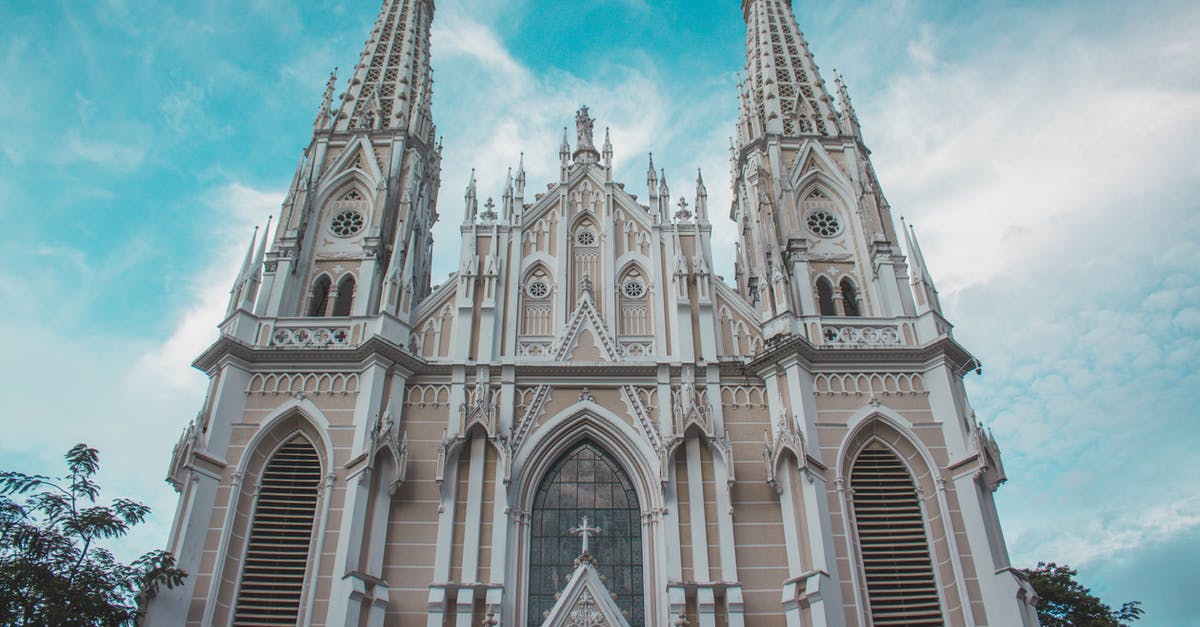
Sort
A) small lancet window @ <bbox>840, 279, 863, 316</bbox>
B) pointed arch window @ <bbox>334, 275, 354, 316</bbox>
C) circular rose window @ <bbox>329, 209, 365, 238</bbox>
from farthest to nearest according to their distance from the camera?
circular rose window @ <bbox>329, 209, 365, 238</bbox>
small lancet window @ <bbox>840, 279, 863, 316</bbox>
pointed arch window @ <bbox>334, 275, 354, 316</bbox>

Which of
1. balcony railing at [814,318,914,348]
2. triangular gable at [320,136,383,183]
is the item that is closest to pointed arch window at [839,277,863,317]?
Result: balcony railing at [814,318,914,348]

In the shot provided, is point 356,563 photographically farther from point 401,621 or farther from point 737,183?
point 737,183

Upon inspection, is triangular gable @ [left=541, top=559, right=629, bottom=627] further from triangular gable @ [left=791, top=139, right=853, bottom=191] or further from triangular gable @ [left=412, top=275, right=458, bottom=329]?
→ triangular gable @ [left=791, top=139, right=853, bottom=191]

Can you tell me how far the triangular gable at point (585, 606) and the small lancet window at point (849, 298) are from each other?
9.19 m

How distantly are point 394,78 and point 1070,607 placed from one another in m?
24.2

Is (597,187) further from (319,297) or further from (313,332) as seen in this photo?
(313,332)

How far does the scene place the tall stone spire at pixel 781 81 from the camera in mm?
24391

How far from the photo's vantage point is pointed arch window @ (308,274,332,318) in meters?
20.4

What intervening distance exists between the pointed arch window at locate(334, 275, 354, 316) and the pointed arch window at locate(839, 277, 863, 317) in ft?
38.4

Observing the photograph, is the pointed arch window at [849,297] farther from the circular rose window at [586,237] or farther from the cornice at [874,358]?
the circular rose window at [586,237]

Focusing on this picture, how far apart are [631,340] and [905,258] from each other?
7047 mm

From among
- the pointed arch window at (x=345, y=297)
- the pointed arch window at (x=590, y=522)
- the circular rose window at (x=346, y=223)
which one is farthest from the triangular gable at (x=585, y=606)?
the circular rose window at (x=346, y=223)

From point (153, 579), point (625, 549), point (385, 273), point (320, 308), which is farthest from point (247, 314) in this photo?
point (625, 549)

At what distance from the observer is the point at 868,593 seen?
52.6ft
